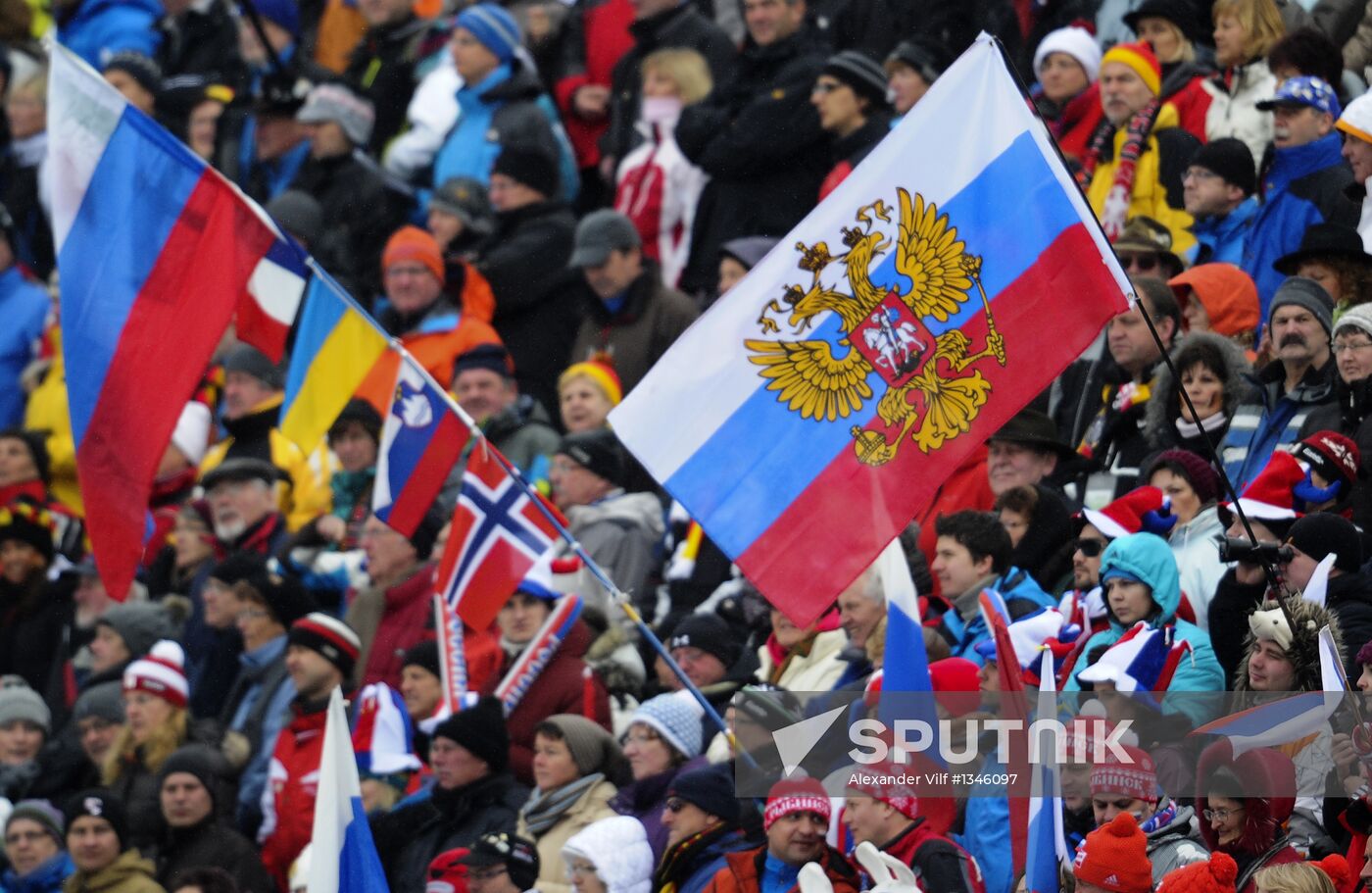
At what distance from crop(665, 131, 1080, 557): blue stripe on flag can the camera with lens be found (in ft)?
3.49

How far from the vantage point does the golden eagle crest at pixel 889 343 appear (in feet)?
27.7

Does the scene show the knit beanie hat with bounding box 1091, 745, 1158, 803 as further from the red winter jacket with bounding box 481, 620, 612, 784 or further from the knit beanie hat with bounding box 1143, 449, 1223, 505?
the red winter jacket with bounding box 481, 620, 612, 784

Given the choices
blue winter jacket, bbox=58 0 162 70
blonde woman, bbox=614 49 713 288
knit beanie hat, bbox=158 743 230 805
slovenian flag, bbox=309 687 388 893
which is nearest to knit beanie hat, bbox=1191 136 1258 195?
blonde woman, bbox=614 49 713 288

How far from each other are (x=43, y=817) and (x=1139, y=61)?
623 cm

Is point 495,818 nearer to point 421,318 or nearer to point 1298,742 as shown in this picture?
point 1298,742

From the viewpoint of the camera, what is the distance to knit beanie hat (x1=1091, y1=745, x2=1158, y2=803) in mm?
8188

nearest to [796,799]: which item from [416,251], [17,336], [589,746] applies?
[589,746]

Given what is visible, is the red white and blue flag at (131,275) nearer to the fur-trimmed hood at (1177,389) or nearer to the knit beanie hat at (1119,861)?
the fur-trimmed hood at (1177,389)

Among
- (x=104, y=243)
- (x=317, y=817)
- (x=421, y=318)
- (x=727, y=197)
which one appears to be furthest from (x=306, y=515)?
(x=317, y=817)

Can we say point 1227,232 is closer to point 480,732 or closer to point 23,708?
point 480,732

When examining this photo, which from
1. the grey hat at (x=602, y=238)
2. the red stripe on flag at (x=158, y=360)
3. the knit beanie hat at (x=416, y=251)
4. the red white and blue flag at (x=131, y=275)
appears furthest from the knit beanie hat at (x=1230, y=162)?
the knit beanie hat at (x=416, y=251)

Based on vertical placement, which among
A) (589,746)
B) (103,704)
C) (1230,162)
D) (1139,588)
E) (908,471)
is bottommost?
(103,704)

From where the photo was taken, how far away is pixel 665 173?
15766 millimetres

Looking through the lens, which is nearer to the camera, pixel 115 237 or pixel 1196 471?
pixel 1196 471
